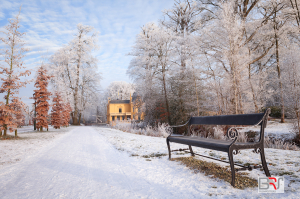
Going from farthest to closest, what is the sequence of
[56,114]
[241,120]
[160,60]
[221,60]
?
1. [56,114]
2. [160,60]
3. [221,60]
4. [241,120]

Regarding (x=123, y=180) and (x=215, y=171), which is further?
(x=215, y=171)

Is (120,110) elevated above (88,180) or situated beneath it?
elevated above

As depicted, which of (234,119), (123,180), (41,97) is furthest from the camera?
(41,97)

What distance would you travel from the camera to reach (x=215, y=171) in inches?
125

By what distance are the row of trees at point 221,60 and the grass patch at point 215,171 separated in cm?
566

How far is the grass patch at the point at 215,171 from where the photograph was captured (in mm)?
2599

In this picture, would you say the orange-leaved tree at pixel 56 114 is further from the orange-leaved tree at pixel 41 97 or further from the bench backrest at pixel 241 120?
the bench backrest at pixel 241 120

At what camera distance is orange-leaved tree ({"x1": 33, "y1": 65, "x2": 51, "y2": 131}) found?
46.6ft

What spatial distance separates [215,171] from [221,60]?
27.3 feet

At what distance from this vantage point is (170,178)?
2926 millimetres

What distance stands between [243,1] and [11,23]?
15.1 metres

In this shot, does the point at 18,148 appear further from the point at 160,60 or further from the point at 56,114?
the point at 56,114

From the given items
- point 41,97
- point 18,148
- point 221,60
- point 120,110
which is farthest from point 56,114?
point 120,110

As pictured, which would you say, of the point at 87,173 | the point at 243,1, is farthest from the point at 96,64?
the point at 87,173
